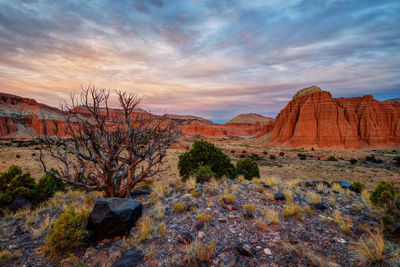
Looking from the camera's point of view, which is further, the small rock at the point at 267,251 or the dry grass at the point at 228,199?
the dry grass at the point at 228,199

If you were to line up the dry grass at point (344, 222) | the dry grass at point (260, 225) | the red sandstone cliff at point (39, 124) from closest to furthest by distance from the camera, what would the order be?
1. the dry grass at point (344, 222)
2. the dry grass at point (260, 225)
3. the red sandstone cliff at point (39, 124)

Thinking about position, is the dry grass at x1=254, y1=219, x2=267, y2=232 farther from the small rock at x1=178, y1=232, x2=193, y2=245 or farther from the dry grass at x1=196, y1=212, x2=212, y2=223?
the small rock at x1=178, y1=232, x2=193, y2=245

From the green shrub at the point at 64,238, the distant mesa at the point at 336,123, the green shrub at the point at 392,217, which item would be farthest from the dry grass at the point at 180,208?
the distant mesa at the point at 336,123

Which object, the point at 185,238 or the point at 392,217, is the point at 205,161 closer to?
the point at 185,238

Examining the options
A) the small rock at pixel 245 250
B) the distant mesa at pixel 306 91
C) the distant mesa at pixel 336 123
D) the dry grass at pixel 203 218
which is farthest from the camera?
the distant mesa at pixel 306 91

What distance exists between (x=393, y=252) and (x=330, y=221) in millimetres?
1904

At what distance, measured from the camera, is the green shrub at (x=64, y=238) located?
14.3 ft

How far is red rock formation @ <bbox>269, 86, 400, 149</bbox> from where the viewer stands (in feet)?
163

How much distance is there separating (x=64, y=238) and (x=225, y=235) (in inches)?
173

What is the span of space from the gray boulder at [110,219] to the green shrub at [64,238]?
0.36 m

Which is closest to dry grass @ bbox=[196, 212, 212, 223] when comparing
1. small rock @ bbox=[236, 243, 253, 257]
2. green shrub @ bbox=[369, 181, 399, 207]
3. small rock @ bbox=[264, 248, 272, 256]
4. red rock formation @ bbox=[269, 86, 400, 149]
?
small rock @ bbox=[236, 243, 253, 257]

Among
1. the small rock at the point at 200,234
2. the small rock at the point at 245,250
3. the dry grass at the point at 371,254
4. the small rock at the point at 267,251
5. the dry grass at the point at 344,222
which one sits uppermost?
the dry grass at the point at 371,254

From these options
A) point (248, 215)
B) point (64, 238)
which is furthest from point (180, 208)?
point (64, 238)

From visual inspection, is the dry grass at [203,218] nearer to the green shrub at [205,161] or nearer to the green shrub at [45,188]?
the green shrub at [205,161]
